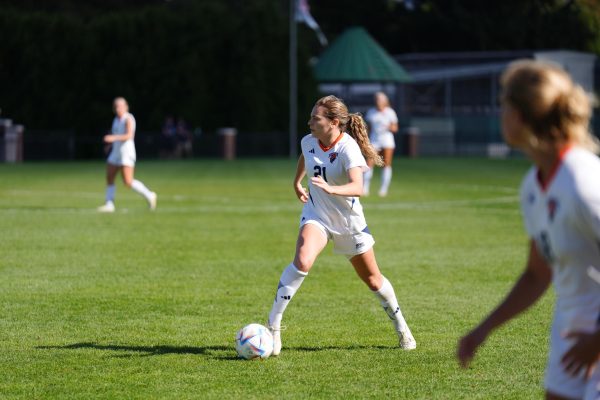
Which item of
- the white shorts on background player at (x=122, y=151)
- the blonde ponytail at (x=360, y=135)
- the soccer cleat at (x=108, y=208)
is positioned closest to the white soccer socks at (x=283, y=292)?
the blonde ponytail at (x=360, y=135)

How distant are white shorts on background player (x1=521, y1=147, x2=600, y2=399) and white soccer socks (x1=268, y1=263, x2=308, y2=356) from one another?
3.84 meters

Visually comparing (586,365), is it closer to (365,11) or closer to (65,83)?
(65,83)

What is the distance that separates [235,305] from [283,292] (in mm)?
2490

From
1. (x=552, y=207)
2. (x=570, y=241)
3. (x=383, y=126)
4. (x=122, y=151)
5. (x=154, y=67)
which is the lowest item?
(x=154, y=67)

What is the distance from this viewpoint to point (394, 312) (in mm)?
8422

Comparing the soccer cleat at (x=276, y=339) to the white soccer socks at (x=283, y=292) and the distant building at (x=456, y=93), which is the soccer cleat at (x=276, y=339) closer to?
the white soccer socks at (x=283, y=292)

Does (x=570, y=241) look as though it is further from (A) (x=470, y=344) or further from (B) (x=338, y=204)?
(B) (x=338, y=204)

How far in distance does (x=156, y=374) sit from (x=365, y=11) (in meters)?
66.4

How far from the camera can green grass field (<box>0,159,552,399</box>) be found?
7.35 metres

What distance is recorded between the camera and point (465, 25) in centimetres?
7062

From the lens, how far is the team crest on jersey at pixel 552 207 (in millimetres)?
4074

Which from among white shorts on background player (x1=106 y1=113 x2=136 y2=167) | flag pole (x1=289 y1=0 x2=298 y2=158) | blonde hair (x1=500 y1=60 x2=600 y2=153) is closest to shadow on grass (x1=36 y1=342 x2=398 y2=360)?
blonde hair (x1=500 y1=60 x2=600 y2=153)

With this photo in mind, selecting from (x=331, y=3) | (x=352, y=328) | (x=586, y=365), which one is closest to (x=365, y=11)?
(x=331, y=3)

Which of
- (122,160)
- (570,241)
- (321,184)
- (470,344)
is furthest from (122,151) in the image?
(570,241)
